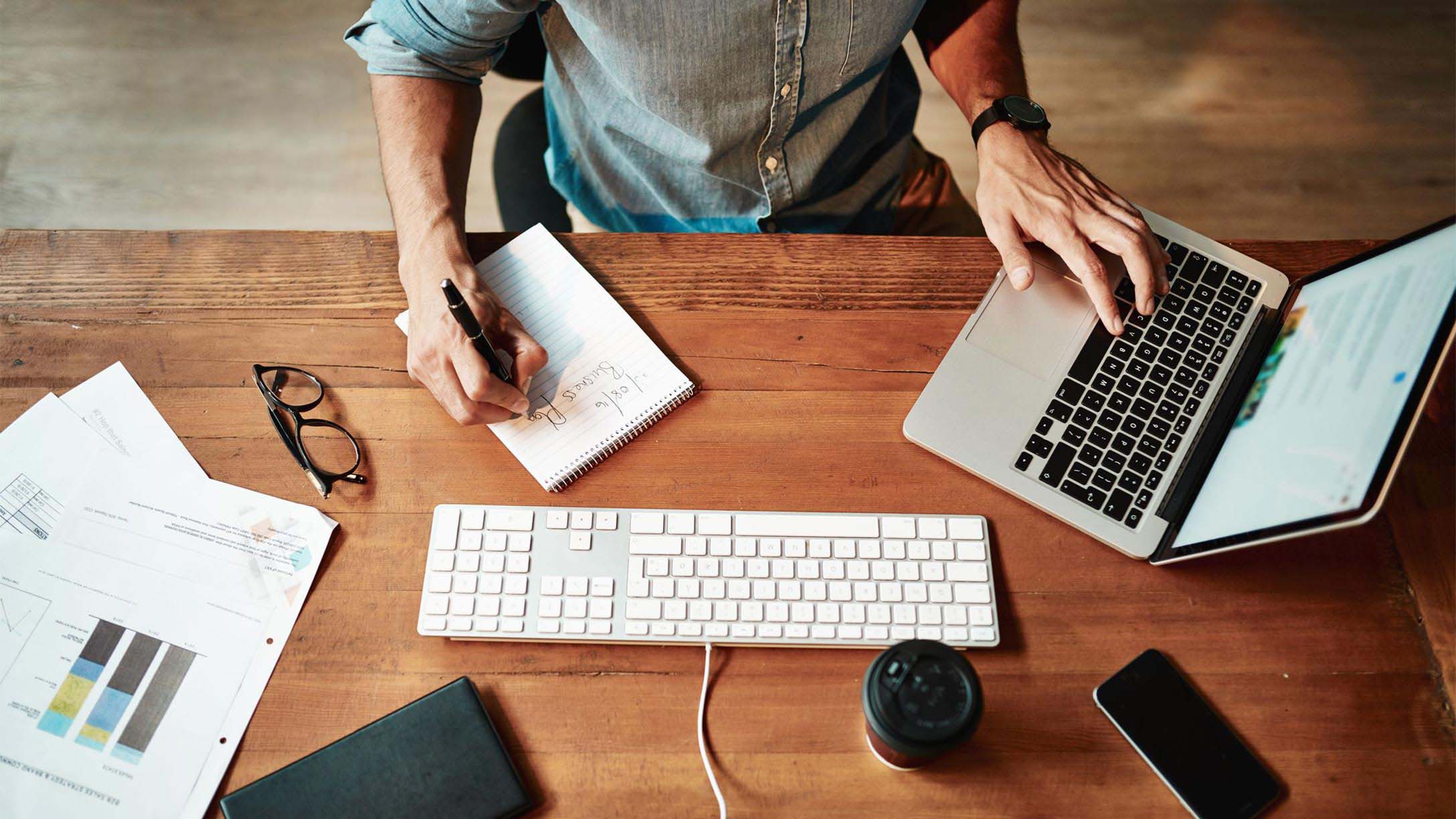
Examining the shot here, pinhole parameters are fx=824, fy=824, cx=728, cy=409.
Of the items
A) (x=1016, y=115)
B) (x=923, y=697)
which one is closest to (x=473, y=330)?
(x=923, y=697)

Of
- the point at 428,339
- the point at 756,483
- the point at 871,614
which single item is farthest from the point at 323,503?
the point at 871,614

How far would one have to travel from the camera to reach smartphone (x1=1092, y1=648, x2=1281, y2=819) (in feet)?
2.28

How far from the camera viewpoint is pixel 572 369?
0.86 metres

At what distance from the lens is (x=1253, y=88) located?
7.16 ft

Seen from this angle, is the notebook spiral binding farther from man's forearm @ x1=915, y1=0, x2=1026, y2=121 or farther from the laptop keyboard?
man's forearm @ x1=915, y1=0, x2=1026, y2=121

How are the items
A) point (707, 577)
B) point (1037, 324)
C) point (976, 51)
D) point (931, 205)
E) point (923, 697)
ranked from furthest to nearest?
1. point (931, 205)
2. point (976, 51)
3. point (1037, 324)
4. point (707, 577)
5. point (923, 697)

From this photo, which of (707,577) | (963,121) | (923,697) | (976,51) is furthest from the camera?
(963,121)

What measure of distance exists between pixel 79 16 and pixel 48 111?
329 millimetres

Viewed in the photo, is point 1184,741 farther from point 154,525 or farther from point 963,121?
point 963,121

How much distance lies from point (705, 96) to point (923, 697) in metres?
0.67

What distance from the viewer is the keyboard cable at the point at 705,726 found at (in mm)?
→ 693

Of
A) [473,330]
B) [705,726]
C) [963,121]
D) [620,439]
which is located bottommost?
[963,121]

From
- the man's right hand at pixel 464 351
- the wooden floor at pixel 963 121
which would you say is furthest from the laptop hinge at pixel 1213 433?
the wooden floor at pixel 963 121

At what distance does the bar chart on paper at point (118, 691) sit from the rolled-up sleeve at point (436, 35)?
64 cm
